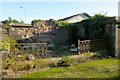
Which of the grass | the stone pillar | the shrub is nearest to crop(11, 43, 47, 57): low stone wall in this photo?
the shrub

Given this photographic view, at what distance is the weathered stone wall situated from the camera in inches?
767

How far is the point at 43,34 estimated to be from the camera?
20.0m

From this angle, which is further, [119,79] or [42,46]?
[42,46]

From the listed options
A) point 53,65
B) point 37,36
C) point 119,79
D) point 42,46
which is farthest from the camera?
point 37,36

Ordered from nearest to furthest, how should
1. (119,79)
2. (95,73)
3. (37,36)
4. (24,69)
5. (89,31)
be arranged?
(119,79) → (95,73) → (24,69) → (89,31) → (37,36)

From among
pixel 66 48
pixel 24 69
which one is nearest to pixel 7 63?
pixel 24 69

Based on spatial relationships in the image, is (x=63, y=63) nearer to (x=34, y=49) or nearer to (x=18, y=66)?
(x=18, y=66)

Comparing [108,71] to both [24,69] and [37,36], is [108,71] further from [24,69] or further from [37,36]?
[37,36]

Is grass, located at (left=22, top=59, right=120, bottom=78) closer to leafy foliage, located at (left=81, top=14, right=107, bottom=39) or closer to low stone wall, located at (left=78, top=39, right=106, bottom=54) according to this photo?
low stone wall, located at (left=78, top=39, right=106, bottom=54)

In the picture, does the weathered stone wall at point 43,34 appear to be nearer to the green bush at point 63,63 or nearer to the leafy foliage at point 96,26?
the leafy foliage at point 96,26

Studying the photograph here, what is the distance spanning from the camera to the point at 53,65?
10.2m

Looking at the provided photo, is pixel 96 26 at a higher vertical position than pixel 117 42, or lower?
higher

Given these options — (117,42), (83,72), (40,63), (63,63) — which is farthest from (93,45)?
(83,72)

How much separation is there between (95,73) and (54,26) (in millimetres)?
12272
